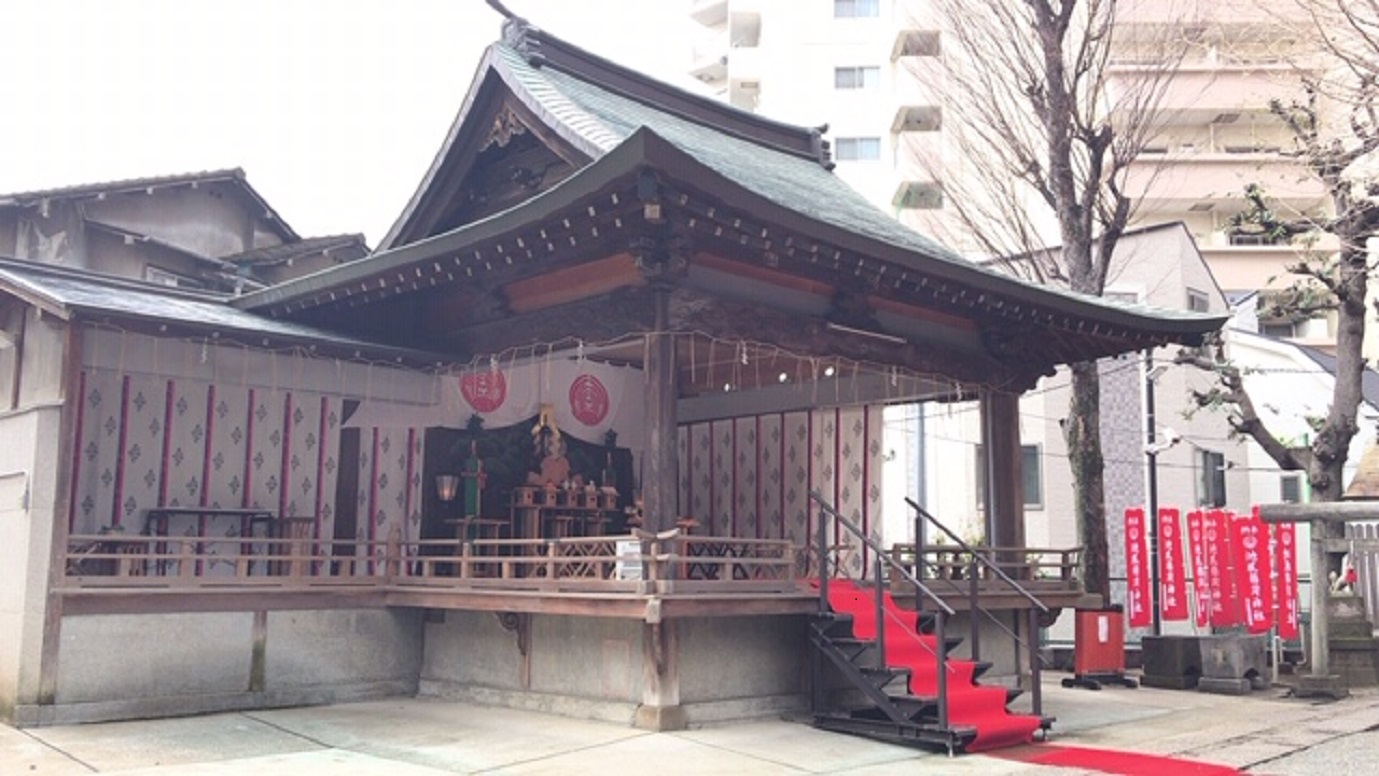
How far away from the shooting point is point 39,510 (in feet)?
35.2

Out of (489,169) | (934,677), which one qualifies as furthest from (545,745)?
(489,169)

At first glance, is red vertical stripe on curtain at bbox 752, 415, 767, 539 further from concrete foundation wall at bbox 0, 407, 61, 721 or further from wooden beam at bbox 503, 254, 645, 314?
concrete foundation wall at bbox 0, 407, 61, 721

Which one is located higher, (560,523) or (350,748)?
→ (560,523)

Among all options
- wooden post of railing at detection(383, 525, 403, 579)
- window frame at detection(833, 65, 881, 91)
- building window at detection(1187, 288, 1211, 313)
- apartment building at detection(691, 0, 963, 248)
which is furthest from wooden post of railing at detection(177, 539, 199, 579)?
window frame at detection(833, 65, 881, 91)

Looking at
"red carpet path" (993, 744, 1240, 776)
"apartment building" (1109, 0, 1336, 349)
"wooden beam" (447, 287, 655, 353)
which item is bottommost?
"red carpet path" (993, 744, 1240, 776)

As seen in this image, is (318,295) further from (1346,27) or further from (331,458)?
(1346,27)

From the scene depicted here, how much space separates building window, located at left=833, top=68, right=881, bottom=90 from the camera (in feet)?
158

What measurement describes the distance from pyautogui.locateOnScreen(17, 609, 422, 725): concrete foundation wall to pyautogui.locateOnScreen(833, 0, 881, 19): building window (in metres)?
41.0

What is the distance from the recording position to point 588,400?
15.9 metres

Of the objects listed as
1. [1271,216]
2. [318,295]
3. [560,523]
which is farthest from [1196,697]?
[318,295]

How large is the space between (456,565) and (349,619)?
2.19m

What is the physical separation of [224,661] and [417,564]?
10.1 ft

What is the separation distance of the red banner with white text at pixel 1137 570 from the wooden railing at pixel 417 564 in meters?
5.17

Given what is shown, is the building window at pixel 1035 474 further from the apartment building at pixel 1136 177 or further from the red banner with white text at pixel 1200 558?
the red banner with white text at pixel 1200 558
